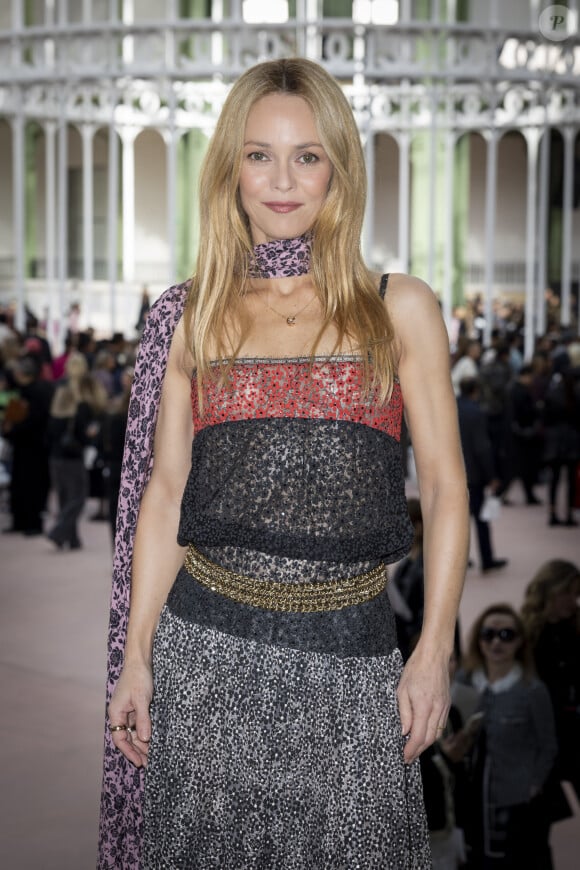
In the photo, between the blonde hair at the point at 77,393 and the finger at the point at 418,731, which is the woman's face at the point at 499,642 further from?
the blonde hair at the point at 77,393

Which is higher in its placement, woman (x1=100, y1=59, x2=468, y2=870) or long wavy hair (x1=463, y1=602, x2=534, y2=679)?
woman (x1=100, y1=59, x2=468, y2=870)

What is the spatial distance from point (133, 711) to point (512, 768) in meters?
2.45

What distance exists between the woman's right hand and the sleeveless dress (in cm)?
6

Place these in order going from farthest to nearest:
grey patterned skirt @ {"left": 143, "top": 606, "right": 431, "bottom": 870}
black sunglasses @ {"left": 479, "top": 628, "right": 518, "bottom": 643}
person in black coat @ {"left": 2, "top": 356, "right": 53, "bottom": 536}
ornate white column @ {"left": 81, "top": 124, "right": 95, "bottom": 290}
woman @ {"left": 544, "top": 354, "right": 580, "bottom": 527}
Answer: ornate white column @ {"left": 81, "top": 124, "right": 95, "bottom": 290} < woman @ {"left": 544, "top": 354, "right": 580, "bottom": 527} < person in black coat @ {"left": 2, "top": 356, "right": 53, "bottom": 536} < black sunglasses @ {"left": 479, "top": 628, "right": 518, "bottom": 643} < grey patterned skirt @ {"left": 143, "top": 606, "right": 431, "bottom": 870}

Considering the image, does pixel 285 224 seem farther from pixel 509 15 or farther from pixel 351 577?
pixel 509 15

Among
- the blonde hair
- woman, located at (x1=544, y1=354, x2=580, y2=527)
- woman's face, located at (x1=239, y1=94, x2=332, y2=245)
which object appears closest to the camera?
woman's face, located at (x1=239, y1=94, x2=332, y2=245)

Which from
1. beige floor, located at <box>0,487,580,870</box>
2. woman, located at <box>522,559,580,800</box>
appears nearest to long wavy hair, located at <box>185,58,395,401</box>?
woman, located at <box>522,559,580,800</box>

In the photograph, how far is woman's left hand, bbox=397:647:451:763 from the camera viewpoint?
2045 mm

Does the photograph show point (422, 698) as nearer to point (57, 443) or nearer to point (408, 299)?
point (408, 299)

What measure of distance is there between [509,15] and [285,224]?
21963 mm

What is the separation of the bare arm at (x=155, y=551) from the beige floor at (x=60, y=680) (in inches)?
109

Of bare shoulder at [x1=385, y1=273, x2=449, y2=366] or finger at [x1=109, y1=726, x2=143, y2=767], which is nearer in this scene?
bare shoulder at [x1=385, y1=273, x2=449, y2=366]

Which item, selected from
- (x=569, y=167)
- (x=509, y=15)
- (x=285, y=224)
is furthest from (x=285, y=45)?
(x=285, y=224)

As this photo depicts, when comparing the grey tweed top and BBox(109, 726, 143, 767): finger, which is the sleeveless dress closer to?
BBox(109, 726, 143, 767): finger
